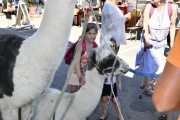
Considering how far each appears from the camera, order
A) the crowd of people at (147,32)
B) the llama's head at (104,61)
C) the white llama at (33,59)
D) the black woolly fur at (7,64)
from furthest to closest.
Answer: the crowd of people at (147,32)
the llama's head at (104,61)
the black woolly fur at (7,64)
the white llama at (33,59)

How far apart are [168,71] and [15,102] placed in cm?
127

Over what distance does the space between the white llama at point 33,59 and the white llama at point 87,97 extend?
1.94ft

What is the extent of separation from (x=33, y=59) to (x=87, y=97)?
85 centimetres

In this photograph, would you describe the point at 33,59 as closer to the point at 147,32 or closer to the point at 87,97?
the point at 87,97

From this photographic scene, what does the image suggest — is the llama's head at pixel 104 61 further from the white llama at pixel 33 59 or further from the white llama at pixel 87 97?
the white llama at pixel 33 59

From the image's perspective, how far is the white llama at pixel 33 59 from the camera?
1.73 m

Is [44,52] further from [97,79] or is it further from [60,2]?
[97,79]

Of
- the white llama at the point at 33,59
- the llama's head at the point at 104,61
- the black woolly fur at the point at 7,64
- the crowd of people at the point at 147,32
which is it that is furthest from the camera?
the crowd of people at the point at 147,32

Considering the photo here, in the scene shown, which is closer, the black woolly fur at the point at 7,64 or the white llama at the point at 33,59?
the white llama at the point at 33,59

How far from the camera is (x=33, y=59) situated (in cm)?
182

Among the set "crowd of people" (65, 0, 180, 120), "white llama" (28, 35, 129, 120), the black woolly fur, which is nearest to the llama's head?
"white llama" (28, 35, 129, 120)

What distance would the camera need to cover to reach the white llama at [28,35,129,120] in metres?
2.50

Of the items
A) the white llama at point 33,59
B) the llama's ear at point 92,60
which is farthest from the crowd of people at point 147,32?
the white llama at point 33,59

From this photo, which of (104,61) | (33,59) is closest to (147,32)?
(104,61)
